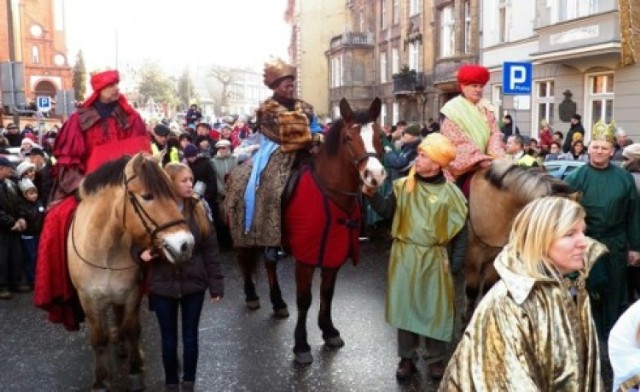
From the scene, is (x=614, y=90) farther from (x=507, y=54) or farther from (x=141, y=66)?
(x=141, y=66)

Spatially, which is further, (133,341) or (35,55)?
(35,55)

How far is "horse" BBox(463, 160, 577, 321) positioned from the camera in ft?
17.2

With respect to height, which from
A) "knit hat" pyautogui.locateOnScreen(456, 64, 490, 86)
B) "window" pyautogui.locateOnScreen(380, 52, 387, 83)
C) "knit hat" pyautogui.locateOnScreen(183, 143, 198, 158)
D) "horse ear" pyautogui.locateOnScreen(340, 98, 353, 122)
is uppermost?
"window" pyautogui.locateOnScreen(380, 52, 387, 83)

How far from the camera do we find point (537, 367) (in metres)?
2.33

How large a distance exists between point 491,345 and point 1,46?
5632cm

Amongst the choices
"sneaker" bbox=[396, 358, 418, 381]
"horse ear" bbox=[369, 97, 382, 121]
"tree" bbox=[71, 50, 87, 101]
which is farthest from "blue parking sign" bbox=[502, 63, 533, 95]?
"tree" bbox=[71, 50, 87, 101]

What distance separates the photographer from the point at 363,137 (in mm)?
5051

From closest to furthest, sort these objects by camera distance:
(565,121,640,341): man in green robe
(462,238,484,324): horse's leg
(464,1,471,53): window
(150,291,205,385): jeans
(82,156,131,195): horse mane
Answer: (82,156,131,195): horse mane < (150,291,205,385): jeans < (565,121,640,341): man in green robe < (462,238,484,324): horse's leg < (464,1,471,53): window

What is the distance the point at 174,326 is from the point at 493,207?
9.55ft

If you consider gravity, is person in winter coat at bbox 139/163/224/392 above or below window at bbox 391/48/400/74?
below

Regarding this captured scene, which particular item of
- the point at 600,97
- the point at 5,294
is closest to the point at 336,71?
the point at 600,97

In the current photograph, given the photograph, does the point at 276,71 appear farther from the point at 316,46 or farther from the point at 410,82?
the point at 316,46

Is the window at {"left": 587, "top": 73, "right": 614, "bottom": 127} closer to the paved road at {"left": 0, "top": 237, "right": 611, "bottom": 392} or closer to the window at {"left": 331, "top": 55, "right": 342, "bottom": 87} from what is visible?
the paved road at {"left": 0, "top": 237, "right": 611, "bottom": 392}

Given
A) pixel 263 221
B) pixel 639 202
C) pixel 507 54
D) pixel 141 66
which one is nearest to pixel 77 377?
pixel 263 221
